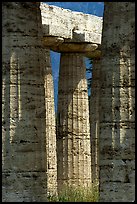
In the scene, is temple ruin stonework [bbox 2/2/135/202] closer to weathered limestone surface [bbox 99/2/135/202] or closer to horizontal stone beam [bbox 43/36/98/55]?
weathered limestone surface [bbox 99/2/135/202]

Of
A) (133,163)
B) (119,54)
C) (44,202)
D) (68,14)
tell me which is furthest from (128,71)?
(68,14)

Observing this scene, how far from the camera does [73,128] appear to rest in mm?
46500

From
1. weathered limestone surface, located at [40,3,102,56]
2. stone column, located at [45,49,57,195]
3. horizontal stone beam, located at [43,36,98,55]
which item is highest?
weathered limestone surface, located at [40,3,102,56]

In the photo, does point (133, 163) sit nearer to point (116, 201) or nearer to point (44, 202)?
point (116, 201)

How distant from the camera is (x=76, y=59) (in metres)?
46.8

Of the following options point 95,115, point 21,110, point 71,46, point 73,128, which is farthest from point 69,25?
point 21,110

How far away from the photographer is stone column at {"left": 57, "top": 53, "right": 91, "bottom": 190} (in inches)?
1826

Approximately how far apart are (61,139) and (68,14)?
5.91 meters

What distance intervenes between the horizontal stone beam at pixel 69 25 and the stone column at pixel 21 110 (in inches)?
→ 401

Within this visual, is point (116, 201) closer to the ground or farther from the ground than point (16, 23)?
closer to the ground

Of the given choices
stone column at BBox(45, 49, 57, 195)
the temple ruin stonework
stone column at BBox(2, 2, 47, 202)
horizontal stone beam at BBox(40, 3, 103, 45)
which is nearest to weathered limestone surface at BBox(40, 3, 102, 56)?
horizontal stone beam at BBox(40, 3, 103, 45)

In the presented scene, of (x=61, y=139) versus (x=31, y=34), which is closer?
(x=31, y=34)

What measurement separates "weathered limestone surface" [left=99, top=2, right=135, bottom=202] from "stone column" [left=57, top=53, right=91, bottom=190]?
14.6 m

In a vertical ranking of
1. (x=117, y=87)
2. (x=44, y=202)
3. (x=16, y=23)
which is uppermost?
(x=16, y=23)
